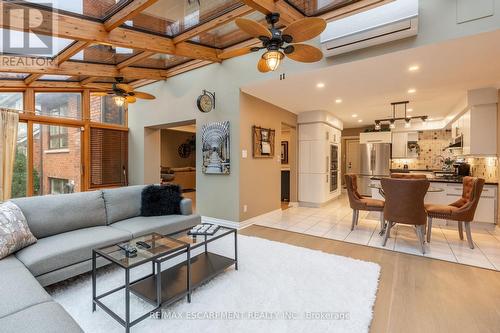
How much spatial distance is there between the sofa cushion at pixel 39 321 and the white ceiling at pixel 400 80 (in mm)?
3782

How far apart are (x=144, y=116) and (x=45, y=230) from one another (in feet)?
13.7

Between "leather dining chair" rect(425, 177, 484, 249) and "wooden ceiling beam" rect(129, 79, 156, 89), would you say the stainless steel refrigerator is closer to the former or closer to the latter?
"leather dining chair" rect(425, 177, 484, 249)

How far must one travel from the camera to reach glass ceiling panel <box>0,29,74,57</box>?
129 inches

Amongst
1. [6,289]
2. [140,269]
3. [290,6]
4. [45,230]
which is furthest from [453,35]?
[45,230]

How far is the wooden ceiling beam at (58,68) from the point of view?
381 centimetres

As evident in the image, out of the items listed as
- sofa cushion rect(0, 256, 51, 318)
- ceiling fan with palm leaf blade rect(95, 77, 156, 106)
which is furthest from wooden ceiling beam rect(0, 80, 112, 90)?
sofa cushion rect(0, 256, 51, 318)

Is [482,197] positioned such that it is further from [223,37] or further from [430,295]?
[223,37]

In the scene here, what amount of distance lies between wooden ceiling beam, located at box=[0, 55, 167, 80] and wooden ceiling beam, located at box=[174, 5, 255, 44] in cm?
167

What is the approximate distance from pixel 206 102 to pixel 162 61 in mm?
1408

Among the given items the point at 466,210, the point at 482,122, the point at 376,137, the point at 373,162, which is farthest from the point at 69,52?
the point at 376,137

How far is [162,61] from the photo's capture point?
5.00 meters

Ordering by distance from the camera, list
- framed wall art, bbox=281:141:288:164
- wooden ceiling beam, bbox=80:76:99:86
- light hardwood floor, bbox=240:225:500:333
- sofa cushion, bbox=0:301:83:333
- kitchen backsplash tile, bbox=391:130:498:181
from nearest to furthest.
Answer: sofa cushion, bbox=0:301:83:333 → light hardwood floor, bbox=240:225:500:333 → wooden ceiling beam, bbox=80:76:99:86 → framed wall art, bbox=281:141:288:164 → kitchen backsplash tile, bbox=391:130:498:181

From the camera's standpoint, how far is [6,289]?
1.48m

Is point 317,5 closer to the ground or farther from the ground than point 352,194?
farther from the ground
